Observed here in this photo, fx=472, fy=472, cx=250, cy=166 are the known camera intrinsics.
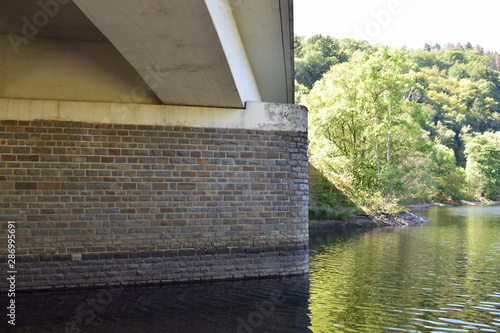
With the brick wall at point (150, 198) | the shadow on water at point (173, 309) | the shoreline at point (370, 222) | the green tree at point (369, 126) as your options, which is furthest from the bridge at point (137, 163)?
the green tree at point (369, 126)

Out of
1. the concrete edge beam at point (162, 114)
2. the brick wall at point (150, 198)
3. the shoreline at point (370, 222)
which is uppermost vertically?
the concrete edge beam at point (162, 114)

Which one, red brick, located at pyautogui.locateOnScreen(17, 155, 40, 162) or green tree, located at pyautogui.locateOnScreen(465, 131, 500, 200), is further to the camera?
green tree, located at pyautogui.locateOnScreen(465, 131, 500, 200)

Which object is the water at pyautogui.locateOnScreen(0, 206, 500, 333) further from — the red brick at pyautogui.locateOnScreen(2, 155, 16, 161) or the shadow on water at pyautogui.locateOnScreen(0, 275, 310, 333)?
the red brick at pyautogui.locateOnScreen(2, 155, 16, 161)

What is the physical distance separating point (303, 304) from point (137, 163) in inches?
134

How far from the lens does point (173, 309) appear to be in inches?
247

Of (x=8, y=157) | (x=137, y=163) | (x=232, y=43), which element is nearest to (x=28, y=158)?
(x=8, y=157)

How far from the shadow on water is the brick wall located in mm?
443

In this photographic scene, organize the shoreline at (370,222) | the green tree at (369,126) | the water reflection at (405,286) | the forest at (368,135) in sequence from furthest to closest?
1. the green tree at (369,126)
2. the forest at (368,135)
3. the shoreline at (370,222)
4. the water reflection at (405,286)

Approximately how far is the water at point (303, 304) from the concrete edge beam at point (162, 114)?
2656 millimetres

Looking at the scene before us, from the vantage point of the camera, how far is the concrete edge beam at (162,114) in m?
7.33

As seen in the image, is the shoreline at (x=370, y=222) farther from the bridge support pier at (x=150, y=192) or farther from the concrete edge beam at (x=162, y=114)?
the concrete edge beam at (x=162, y=114)

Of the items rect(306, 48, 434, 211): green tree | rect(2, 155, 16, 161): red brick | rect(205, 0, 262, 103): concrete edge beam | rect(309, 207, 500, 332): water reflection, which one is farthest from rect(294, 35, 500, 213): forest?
rect(2, 155, 16, 161): red brick

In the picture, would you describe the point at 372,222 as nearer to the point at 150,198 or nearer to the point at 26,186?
the point at 150,198

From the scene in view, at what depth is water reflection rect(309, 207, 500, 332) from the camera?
5.80 meters
